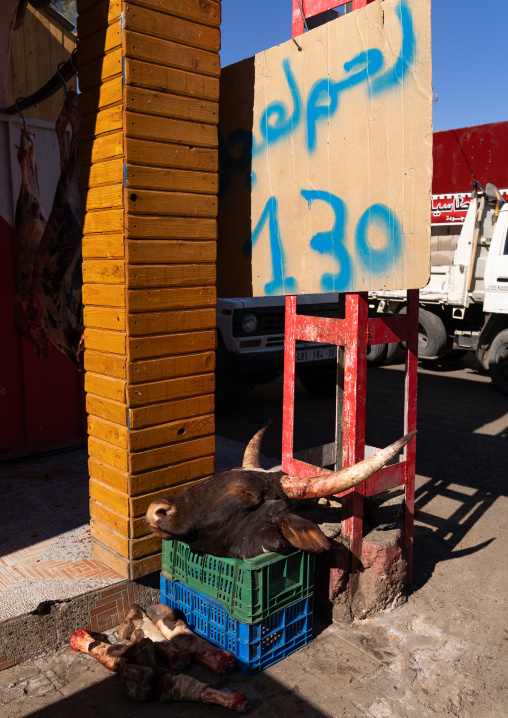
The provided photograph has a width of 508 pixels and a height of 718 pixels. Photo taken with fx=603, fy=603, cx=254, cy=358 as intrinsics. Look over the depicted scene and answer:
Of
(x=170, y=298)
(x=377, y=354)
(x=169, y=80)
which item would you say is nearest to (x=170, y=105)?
(x=169, y=80)

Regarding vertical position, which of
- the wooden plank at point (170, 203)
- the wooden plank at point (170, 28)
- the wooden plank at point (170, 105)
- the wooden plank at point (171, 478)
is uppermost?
the wooden plank at point (170, 28)

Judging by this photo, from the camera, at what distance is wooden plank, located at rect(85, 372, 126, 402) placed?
11.1 ft

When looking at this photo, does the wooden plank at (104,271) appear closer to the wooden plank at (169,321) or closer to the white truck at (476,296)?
the wooden plank at (169,321)

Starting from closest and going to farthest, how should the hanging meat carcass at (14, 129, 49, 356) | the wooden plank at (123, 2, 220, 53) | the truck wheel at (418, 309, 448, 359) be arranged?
the wooden plank at (123, 2, 220, 53) < the hanging meat carcass at (14, 129, 49, 356) < the truck wheel at (418, 309, 448, 359)

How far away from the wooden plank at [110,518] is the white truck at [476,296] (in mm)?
7928

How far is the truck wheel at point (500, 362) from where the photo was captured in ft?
33.2

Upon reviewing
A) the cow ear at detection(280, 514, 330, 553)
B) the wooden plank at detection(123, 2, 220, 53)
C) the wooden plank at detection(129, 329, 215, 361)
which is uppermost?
the wooden plank at detection(123, 2, 220, 53)

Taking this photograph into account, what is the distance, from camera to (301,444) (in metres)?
7.33

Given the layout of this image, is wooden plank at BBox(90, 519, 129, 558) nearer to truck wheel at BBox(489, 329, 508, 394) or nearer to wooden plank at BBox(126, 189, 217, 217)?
wooden plank at BBox(126, 189, 217, 217)

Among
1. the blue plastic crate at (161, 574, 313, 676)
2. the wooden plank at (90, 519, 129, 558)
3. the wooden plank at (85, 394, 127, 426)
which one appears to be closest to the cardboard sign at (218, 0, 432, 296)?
the wooden plank at (85, 394, 127, 426)

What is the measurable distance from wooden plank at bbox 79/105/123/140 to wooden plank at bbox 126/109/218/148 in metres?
0.06

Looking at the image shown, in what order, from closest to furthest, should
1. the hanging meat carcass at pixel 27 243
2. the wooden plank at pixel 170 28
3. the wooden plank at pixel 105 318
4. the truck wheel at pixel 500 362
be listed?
the wooden plank at pixel 170 28 → the wooden plank at pixel 105 318 → the hanging meat carcass at pixel 27 243 → the truck wheel at pixel 500 362

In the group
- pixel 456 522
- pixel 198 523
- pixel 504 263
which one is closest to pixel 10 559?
pixel 198 523

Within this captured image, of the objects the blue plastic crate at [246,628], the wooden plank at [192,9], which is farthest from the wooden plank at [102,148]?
the blue plastic crate at [246,628]
